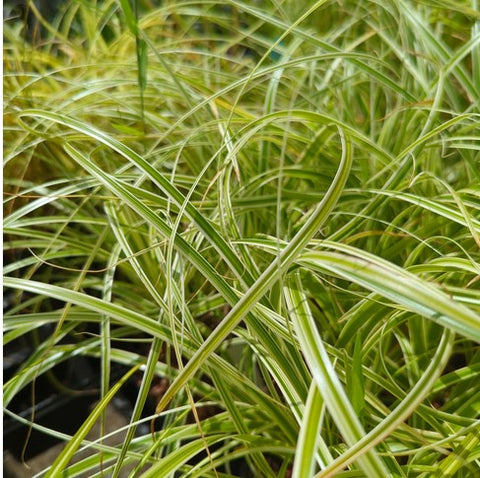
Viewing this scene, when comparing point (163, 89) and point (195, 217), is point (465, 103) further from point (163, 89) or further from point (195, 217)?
point (195, 217)

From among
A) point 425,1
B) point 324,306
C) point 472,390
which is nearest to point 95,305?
point 324,306

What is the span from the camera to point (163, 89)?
35.3 inches

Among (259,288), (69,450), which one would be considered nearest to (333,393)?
(259,288)

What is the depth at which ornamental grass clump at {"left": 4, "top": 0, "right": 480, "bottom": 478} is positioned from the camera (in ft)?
1.39

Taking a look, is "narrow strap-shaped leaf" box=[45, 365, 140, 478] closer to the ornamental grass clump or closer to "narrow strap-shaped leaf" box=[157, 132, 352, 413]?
the ornamental grass clump

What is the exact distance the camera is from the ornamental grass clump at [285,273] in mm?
425

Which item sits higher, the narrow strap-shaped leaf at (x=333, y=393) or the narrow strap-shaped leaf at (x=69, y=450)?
the narrow strap-shaped leaf at (x=333, y=393)

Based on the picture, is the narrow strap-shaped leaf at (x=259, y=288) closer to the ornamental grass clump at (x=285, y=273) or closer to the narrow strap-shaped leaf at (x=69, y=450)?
the ornamental grass clump at (x=285, y=273)

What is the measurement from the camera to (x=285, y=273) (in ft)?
1.65

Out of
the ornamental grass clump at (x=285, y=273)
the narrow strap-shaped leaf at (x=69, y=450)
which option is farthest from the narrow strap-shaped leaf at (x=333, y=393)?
the narrow strap-shaped leaf at (x=69, y=450)

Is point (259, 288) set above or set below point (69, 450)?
above

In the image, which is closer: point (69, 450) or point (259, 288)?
point (259, 288)

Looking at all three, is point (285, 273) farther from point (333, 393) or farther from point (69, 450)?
point (69, 450)

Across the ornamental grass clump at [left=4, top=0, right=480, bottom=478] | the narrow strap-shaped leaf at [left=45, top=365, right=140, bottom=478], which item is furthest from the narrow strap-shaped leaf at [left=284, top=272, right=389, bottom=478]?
the narrow strap-shaped leaf at [left=45, top=365, right=140, bottom=478]
